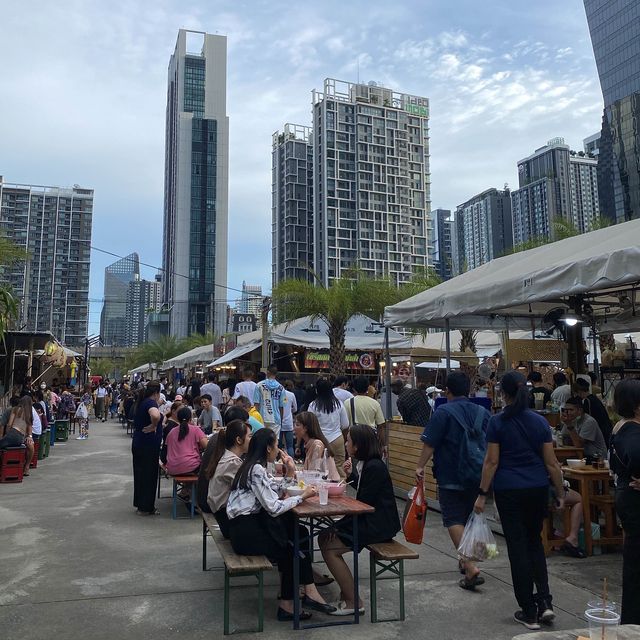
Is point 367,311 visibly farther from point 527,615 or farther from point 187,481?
point 527,615

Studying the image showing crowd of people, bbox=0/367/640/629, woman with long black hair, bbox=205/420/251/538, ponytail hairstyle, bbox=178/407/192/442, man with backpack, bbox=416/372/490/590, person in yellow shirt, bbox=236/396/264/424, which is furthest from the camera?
person in yellow shirt, bbox=236/396/264/424

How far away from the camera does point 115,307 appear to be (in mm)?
123688

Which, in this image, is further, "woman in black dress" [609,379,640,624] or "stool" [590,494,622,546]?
"stool" [590,494,622,546]

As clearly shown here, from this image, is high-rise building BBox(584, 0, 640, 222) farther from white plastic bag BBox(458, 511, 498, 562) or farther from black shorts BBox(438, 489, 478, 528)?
white plastic bag BBox(458, 511, 498, 562)

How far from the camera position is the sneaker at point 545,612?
3.98 m

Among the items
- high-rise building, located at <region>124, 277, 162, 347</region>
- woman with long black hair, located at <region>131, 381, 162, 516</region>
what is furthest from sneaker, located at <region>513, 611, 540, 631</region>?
high-rise building, located at <region>124, 277, 162, 347</region>

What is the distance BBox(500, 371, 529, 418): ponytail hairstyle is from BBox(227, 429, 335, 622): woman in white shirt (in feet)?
5.04

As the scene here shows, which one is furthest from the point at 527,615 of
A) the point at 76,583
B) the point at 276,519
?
the point at 76,583

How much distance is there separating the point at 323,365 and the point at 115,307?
111m

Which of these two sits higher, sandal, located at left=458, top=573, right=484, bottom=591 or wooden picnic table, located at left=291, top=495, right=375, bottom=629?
wooden picnic table, located at left=291, top=495, right=375, bottom=629

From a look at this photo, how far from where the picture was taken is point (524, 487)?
4.03 metres

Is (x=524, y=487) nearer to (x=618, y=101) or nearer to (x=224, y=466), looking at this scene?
(x=224, y=466)

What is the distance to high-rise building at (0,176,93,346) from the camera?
44281 millimetres

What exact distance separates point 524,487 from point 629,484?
0.81 meters
